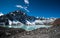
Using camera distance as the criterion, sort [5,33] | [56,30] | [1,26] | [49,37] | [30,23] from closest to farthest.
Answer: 1. [49,37]
2. [56,30]
3. [5,33]
4. [1,26]
5. [30,23]

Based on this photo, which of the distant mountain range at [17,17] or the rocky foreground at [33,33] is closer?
the rocky foreground at [33,33]

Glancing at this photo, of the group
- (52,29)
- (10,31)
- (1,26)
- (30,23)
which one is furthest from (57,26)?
(1,26)

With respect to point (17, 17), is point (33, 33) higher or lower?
lower

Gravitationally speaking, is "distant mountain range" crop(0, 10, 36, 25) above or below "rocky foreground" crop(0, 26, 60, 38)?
above

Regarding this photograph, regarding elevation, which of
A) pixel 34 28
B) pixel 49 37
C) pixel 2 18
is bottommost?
pixel 49 37

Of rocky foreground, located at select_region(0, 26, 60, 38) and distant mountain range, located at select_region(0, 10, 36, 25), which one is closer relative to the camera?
rocky foreground, located at select_region(0, 26, 60, 38)

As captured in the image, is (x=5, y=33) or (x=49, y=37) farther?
(x=5, y=33)

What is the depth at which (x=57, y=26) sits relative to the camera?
8.37 metres

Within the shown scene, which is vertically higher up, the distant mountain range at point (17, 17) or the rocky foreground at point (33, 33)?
the distant mountain range at point (17, 17)

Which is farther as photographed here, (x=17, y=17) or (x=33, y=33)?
(x=17, y=17)

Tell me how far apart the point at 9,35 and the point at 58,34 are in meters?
3.09

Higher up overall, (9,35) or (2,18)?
(2,18)

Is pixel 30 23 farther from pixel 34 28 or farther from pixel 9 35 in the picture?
pixel 9 35

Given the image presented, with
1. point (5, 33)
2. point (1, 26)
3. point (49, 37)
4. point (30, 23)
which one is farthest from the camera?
point (30, 23)
